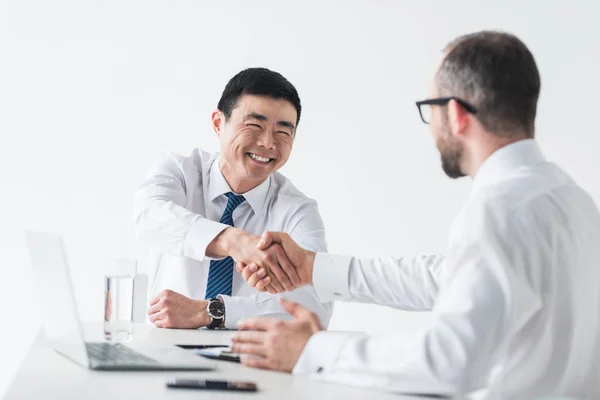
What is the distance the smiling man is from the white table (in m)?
1.18

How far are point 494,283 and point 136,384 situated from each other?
2.17ft

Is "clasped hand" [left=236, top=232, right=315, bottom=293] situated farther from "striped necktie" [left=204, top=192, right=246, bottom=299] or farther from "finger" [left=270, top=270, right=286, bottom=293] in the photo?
"striped necktie" [left=204, top=192, right=246, bottom=299]

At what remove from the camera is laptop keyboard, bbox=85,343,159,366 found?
1.63 meters

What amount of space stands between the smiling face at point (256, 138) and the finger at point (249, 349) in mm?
1460

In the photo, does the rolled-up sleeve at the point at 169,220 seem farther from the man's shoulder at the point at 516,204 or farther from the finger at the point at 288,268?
the man's shoulder at the point at 516,204

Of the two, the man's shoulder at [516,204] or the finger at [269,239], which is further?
the finger at [269,239]

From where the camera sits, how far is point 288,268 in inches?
101

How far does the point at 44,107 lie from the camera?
4766mm

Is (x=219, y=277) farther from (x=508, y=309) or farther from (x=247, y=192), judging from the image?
(x=508, y=309)

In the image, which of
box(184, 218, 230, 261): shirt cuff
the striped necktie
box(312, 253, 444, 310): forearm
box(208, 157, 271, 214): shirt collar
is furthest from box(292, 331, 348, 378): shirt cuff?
box(208, 157, 271, 214): shirt collar

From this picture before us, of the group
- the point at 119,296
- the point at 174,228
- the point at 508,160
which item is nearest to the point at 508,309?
the point at 508,160

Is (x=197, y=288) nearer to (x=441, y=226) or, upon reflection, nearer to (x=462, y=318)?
(x=462, y=318)

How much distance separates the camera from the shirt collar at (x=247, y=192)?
3186 millimetres

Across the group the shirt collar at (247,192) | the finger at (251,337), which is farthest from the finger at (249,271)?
the finger at (251,337)
